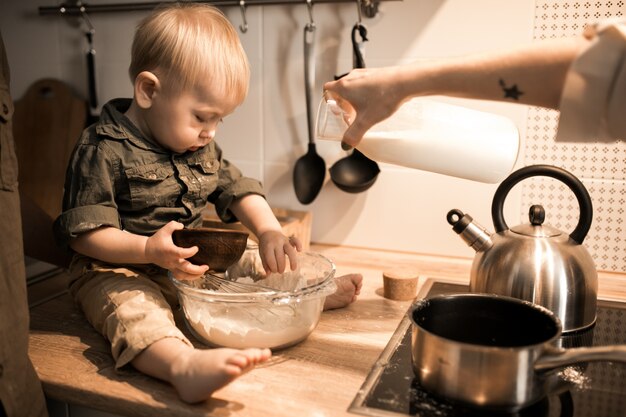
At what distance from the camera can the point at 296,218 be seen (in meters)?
1.35

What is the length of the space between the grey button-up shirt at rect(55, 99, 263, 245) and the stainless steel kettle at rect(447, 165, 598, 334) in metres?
0.50

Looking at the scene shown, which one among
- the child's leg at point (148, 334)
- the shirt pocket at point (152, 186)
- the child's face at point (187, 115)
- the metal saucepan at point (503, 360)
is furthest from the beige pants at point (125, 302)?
the metal saucepan at point (503, 360)

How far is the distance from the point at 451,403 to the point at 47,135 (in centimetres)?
127

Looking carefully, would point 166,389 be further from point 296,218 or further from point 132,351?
point 296,218

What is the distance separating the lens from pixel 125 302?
34.4 inches

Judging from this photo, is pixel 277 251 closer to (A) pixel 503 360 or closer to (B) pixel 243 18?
(A) pixel 503 360

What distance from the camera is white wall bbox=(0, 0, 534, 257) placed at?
48.6 inches

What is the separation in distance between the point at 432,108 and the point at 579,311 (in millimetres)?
385

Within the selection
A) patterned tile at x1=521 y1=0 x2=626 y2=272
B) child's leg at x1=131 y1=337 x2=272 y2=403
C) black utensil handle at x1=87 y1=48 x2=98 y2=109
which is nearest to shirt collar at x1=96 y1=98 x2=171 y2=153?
child's leg at x1=131 y1=337 x2=272 y2=403

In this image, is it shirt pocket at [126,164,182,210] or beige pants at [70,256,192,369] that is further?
shirt pocket at [126,164,182,210]

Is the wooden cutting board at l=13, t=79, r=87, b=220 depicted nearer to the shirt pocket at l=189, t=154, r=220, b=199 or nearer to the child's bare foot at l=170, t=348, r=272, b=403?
the shirt pocket at l=189, t=154, r=220, b=199

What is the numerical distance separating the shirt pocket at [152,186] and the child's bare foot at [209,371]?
1.19ft

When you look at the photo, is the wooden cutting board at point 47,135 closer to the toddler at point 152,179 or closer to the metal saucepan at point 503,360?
the toddler at point 152,179

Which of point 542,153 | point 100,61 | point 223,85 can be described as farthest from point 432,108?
point 100,61
